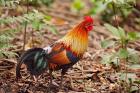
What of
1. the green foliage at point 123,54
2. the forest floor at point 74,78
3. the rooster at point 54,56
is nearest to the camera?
the rooster at point 54,56

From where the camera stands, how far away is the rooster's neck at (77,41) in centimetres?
500

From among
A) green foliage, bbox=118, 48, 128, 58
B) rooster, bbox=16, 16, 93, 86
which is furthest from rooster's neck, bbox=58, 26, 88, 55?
green foliage, bbox=118, 48, 128, 58

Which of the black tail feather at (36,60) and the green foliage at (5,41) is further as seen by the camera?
the green foliage at (5,41)

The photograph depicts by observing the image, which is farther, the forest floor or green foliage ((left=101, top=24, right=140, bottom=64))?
the forest floor

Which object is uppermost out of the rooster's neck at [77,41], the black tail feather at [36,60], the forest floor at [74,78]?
the rooster's neck at [77,41]

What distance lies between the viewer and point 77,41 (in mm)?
5047

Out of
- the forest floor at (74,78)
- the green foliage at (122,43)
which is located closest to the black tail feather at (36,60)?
the forest floor at (74,78)

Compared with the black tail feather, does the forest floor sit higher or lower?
lower

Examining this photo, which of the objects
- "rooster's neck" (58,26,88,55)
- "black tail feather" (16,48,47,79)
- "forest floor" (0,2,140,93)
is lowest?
"forest floor" (0,2,140,93)

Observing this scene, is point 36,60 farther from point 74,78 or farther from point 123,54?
point 123,54

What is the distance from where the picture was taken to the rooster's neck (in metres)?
5.00

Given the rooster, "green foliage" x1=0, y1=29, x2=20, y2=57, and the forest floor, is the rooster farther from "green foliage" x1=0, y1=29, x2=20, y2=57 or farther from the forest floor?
the forest floor

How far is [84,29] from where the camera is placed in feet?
16.8

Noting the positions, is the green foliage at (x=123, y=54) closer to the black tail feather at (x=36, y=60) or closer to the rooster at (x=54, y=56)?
the rooster at (x=54, y=56)
